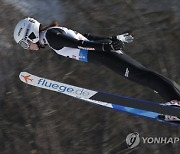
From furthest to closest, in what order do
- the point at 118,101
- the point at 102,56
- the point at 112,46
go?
1. the point at 118,101
2. the point at 102,56
3. the point at 112,46

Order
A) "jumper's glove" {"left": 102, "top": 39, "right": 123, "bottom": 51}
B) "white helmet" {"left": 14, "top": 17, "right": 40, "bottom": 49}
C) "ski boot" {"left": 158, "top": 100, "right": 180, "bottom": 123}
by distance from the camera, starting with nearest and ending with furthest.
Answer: "jumper's glove" {"left": 102, "top": 39, "right": 123, "bottom": 51}
"ski boot" {"left": 158, "top": 100, "right": 180, "bottom": 123}
"white helmet" {"left": 14, "top": 17, "right": 40, "bottom": 49}

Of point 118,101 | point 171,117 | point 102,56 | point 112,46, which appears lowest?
point 171,117

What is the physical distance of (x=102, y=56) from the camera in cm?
541

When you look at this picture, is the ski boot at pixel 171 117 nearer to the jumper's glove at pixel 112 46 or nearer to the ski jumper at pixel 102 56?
the ski jumper at pixel 102 56

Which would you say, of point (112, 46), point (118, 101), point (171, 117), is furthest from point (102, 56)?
point (171, 117)

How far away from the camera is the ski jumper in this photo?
205 inches

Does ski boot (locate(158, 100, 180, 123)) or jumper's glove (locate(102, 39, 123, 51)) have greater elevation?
jumper's glove (locate(102, 39, 123, 51))

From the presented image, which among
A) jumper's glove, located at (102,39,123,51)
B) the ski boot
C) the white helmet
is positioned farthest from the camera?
the white helmet

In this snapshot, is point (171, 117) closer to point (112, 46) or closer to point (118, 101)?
point (118, 101)

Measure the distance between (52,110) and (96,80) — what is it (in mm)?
1442

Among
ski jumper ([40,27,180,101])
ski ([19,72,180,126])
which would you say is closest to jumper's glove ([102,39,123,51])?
ski jumper ([40,27,180,101])

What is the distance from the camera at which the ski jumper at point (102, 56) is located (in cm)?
521

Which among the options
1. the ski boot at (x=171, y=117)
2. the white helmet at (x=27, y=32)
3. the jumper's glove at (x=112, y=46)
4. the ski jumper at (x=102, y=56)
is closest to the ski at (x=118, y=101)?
the ski boot at (x=171, y=117)

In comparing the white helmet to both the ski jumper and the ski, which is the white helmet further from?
the ski
